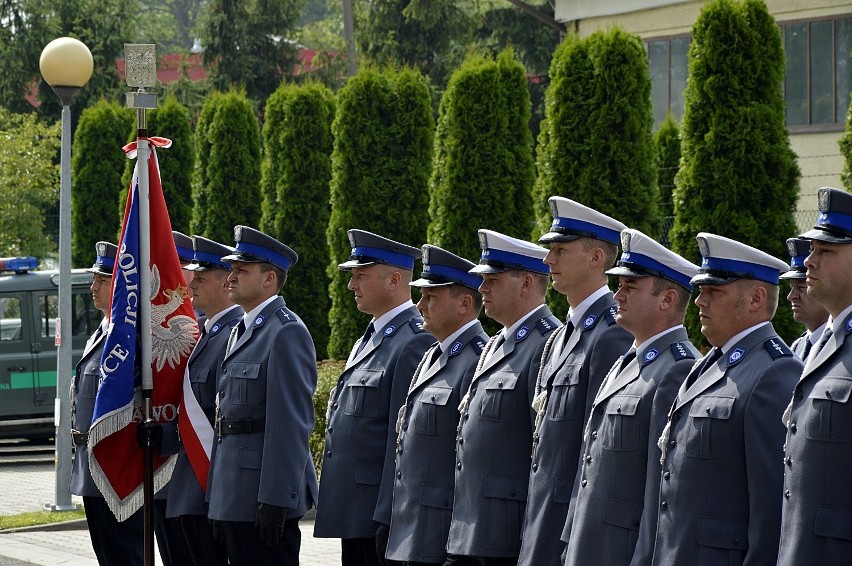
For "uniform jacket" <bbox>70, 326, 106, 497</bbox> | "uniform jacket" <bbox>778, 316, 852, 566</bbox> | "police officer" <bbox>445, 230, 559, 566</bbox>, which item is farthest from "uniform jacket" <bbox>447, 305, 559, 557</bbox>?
"uniform jacket" <bbox>70, 326, 106, 497</bbox>

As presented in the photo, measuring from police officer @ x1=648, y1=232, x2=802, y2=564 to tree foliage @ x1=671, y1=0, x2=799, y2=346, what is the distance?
287 inches

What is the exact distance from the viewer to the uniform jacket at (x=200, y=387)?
7.31 m

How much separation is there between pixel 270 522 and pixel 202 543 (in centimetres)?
81

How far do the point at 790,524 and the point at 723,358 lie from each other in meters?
0.73

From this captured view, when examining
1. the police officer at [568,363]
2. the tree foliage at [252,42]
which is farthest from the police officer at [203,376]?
the tree foliage at [252,42]

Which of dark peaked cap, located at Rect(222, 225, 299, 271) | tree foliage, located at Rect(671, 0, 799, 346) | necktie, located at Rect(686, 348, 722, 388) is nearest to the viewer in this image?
necktie, located at Rect(686, 348, 722, 388)

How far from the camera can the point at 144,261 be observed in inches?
299

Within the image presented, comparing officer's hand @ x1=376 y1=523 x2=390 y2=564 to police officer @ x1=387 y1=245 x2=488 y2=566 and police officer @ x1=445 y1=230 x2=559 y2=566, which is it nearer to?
police officer @ x1=387 y1=245 x2=488 y2=566

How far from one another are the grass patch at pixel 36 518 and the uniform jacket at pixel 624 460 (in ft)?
25.7

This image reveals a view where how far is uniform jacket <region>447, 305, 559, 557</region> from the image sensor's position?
5.73 metres

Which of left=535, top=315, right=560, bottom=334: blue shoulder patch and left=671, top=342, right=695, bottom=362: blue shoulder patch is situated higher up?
left=535, top=315, right=560, bottom=334: blue shoulder patch

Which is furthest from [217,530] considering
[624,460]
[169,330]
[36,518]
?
[36,518]

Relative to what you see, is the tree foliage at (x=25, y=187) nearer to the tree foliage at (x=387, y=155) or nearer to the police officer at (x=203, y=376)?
the tree foliage at (x=387, y=155)

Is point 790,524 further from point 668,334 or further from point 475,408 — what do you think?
point 475,408
